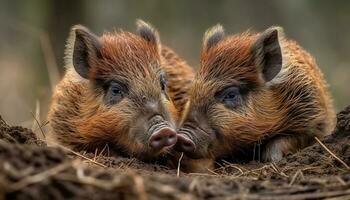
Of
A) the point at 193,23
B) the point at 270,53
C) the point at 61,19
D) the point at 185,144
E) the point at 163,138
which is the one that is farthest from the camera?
the point at 193,23

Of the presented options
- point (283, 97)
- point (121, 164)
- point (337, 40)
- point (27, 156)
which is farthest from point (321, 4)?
point (27, 156)

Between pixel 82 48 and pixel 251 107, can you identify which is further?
pixel 82 48

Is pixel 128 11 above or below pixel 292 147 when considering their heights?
above

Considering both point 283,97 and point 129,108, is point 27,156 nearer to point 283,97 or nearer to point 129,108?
point 129,108

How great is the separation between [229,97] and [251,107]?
0.75ft

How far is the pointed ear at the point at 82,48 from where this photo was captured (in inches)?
313

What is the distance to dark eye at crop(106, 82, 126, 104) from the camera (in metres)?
7.68

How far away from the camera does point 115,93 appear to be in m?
7.73

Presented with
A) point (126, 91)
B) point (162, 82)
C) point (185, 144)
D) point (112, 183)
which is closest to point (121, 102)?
point (126, 91)

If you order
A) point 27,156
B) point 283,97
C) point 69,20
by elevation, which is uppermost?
point 69,20

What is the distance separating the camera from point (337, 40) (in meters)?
18.1

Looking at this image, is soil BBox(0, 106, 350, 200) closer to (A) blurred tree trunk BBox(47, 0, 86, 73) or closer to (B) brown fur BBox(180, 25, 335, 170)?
(B) brown fur BBox(180, 25, 335, 170)

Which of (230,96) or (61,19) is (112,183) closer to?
(230,96)

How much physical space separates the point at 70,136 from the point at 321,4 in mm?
11441
